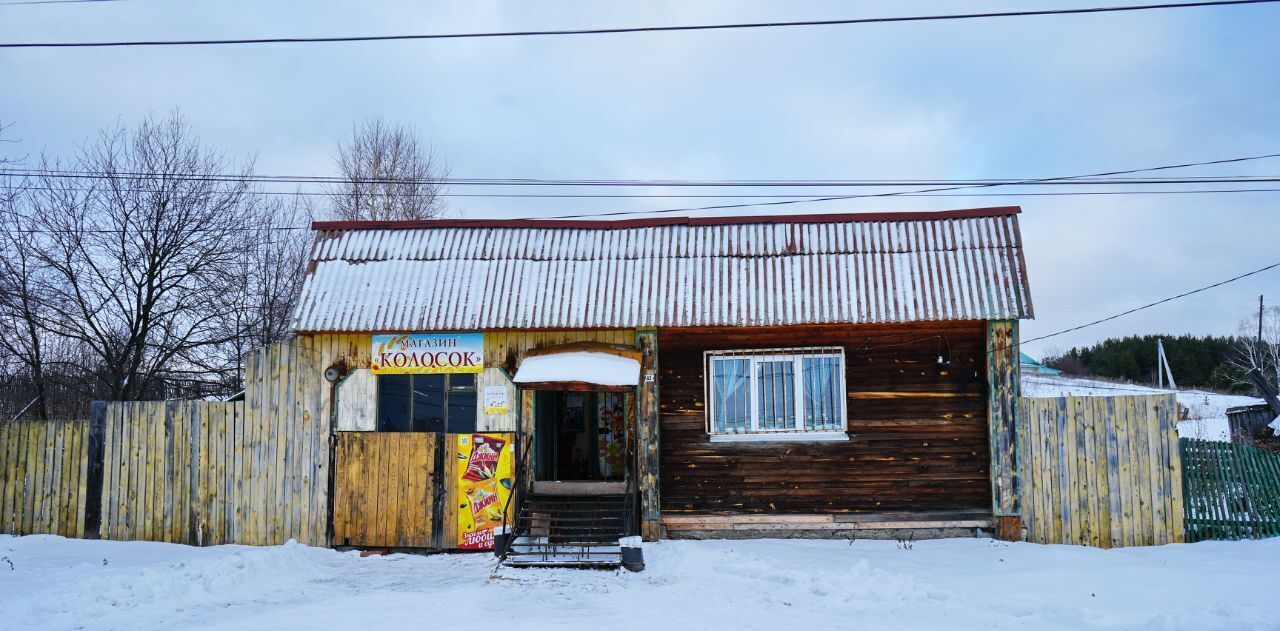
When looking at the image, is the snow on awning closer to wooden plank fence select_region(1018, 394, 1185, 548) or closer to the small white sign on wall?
the small white sign on wall

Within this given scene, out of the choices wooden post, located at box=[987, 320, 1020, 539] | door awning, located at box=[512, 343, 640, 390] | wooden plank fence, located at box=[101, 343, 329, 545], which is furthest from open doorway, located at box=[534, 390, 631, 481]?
wooden post, located at box=[987, 320, 1020, 539]

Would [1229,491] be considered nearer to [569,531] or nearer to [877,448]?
[877,448]

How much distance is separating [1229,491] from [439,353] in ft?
37.7

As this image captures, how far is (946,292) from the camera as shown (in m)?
12.6

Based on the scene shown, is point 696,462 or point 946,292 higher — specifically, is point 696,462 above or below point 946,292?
below

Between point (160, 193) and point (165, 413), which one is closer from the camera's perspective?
point (165, 413)

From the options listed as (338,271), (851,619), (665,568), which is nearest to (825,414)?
(665,568)

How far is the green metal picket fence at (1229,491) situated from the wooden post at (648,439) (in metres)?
7.43

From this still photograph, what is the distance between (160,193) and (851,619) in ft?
55.4

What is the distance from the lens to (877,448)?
42.5 ft

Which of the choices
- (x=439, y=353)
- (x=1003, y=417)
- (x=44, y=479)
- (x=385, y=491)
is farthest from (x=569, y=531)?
(x=44, y=479)

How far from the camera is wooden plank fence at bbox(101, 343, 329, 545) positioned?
43.4ft

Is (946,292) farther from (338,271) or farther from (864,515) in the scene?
(338,271)

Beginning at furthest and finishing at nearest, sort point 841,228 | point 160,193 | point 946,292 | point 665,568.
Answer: point 160,193, point 841,228, point 946,292, point 665,568
